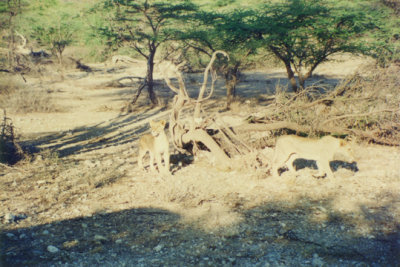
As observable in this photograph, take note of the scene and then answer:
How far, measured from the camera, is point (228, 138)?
750 centimetres

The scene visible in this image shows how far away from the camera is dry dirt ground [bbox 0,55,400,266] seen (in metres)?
4.22

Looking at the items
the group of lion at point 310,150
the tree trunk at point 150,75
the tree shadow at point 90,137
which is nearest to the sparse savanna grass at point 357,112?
the group of lion at point 310,150

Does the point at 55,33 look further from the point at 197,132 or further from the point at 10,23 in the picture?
the point at 197,132

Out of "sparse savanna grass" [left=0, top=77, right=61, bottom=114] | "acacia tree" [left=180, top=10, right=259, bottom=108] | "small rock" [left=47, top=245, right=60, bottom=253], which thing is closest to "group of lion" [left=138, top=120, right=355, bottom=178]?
"small rock" [left=47, top=245, right=60, bottom=253]

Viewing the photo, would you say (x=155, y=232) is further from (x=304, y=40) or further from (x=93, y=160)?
(x=304, y=40)

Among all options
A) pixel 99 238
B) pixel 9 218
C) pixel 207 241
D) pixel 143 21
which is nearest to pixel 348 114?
pixel 207 241

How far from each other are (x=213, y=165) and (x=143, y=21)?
9.77 metres

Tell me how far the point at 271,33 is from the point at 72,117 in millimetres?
7866

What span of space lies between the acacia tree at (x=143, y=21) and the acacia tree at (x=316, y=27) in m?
3.66

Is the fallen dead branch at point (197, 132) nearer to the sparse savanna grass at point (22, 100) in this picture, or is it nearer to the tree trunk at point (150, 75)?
the tree trunk at point (150, 75)

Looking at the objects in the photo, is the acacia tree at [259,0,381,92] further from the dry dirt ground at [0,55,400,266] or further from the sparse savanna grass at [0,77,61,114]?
the sparse savanna grass at [0,77,61,114]

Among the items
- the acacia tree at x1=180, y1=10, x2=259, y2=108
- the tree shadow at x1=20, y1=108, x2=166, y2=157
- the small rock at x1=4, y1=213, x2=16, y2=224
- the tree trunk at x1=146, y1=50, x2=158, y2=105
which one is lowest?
the small rock at x1=4, y1=213, x2=16, y2=224

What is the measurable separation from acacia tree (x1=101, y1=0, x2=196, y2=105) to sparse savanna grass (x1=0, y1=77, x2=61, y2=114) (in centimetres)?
353

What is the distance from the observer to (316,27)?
1223cm
